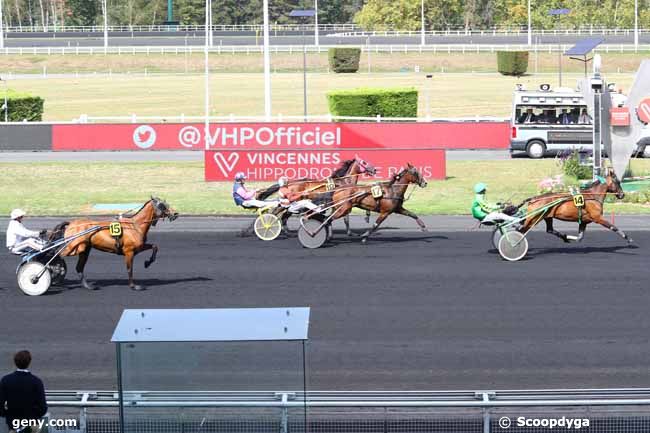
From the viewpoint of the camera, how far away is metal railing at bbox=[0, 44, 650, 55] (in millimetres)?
86631

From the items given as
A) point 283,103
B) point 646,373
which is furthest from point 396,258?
point 283,103

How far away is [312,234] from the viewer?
70.7 feet

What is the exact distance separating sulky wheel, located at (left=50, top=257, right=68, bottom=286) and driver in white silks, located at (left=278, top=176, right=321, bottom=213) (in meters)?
4.99

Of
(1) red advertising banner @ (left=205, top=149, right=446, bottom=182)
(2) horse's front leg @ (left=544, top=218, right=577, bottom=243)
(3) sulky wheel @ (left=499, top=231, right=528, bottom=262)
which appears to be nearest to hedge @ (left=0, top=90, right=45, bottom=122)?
(1) red advertising banner @ (left=205, top=149, right=446, bottom=182)

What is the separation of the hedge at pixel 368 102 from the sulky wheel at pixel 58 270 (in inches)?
1109

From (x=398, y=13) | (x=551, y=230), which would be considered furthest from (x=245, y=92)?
(x=551, y=230)

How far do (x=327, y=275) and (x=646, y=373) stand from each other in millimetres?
7352

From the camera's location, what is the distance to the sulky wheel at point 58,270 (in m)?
17.8

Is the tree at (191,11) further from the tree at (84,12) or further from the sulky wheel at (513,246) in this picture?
the sulky wheel at (513,246)

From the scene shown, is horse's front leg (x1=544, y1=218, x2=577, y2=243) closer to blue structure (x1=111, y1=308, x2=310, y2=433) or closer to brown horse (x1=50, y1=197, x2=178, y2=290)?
brown horse (x1=50, y1=197, x2=178, y2=290)

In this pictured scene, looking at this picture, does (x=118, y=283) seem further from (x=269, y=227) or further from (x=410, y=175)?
(x=410, y=175)

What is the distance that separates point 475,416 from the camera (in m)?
9.03

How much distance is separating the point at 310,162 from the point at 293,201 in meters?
8.97

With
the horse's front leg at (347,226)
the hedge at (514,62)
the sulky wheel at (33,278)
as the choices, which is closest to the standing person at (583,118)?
the horse's front leg at (347,226)
